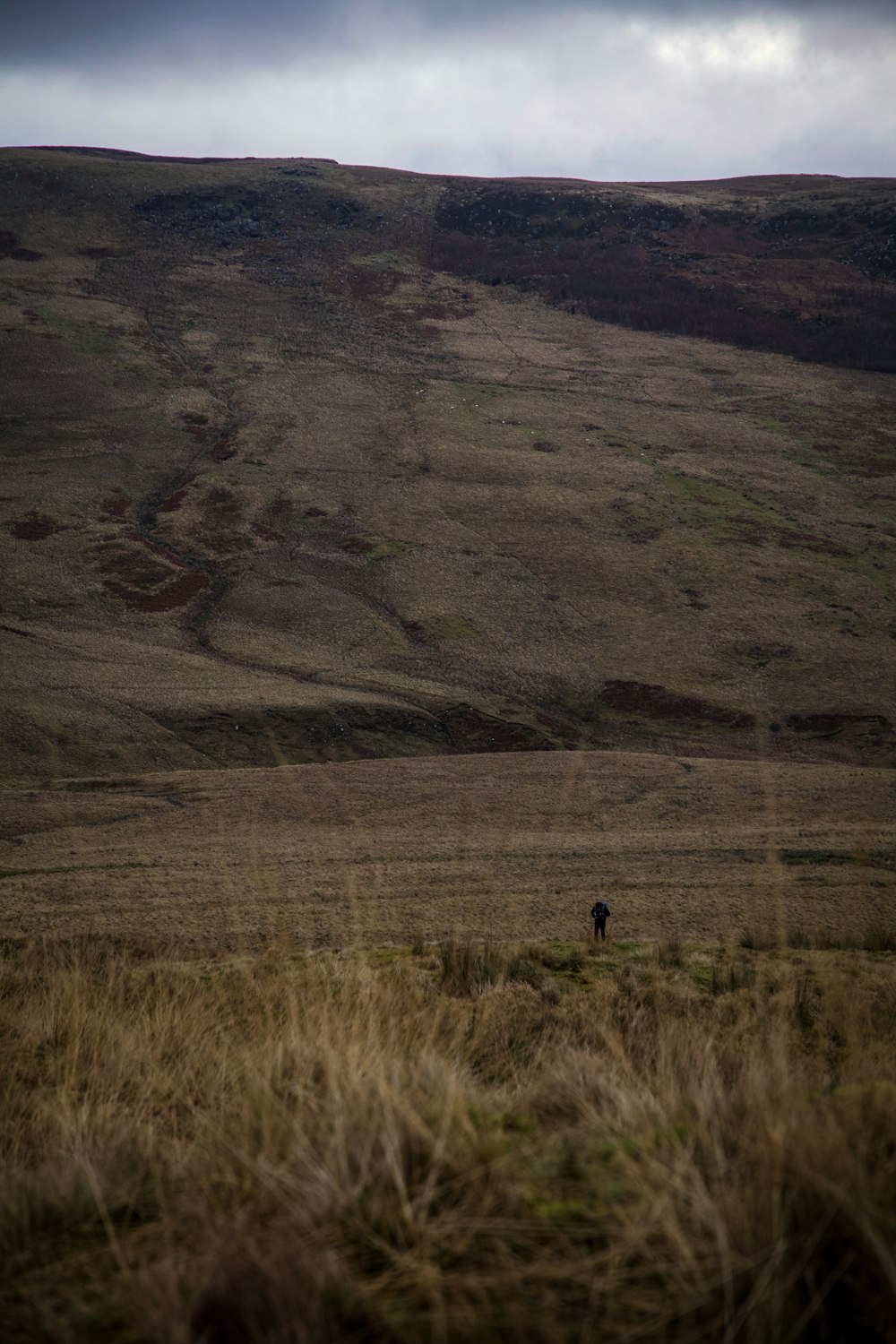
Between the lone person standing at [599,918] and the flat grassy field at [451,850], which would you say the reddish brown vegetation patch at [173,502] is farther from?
the lone person standing at [599,918]

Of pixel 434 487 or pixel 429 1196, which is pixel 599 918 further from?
pixel 434 487

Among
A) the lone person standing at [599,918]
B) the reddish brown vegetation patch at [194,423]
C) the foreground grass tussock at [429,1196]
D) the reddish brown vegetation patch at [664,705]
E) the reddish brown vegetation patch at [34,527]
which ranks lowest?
the reddish brown vegetation patch at [664,705]

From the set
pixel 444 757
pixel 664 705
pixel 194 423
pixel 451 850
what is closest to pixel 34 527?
pixel 194 423

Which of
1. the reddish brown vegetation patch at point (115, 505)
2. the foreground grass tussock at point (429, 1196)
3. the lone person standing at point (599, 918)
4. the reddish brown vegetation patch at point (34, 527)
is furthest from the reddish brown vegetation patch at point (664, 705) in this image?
→ the foreground grass tussock at point (429, 1196)

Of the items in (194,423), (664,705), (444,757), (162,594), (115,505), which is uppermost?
(194,423)

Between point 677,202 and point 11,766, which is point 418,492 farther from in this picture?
point 677,202

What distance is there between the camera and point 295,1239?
Answer: 92.9 inches

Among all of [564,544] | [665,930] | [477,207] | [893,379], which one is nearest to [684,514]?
[564,544]

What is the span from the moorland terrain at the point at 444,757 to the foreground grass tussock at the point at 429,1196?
0.7 inches

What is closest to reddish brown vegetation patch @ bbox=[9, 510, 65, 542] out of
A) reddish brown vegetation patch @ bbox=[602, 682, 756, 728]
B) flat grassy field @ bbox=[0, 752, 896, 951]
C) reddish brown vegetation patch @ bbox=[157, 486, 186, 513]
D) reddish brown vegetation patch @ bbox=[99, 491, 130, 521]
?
reddish brown vegetation patch @ bbox=[99, 491, 130, 521]

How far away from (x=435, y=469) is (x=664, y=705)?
27.9 m

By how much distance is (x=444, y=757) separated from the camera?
31078 millimetres

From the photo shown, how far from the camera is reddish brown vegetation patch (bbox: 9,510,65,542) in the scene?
48.7 meters

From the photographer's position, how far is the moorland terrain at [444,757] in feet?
8.11
